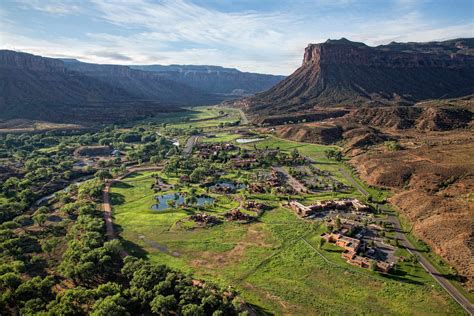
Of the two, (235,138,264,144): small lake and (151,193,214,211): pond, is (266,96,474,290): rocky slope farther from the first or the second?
→ (151,193,214,211): pond

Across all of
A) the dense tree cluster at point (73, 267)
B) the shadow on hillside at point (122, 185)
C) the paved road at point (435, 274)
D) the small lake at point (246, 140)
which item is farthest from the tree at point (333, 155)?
the shadow on hillside at point (122, 185)

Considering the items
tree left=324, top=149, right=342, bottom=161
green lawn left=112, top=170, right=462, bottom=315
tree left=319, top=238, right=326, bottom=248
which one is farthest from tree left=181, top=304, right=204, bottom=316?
tree left=324, top=149, right=342, bottom=161

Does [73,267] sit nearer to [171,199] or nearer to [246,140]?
[171,199]

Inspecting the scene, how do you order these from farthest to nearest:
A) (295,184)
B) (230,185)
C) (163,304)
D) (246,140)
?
(246,140)
(230,185)
(295,184)
(163,304)

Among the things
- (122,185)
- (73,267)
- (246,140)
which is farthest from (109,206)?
(246,140)

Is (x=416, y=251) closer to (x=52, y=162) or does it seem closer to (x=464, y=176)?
(x=464, y=176)
